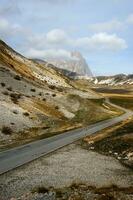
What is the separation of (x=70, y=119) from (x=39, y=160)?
154 ft

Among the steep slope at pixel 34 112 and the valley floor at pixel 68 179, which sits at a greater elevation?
the steep slope at pixel 34 112

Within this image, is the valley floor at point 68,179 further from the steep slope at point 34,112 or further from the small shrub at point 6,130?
the small shrub at point 6,130

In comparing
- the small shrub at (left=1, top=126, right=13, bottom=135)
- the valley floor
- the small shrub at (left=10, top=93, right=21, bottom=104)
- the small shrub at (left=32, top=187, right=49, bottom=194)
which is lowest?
the valley floor

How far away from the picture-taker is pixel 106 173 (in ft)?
99.0

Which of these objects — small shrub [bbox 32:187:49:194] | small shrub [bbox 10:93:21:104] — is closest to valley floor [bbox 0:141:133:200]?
small shrub [bbox 32:187:49:194]

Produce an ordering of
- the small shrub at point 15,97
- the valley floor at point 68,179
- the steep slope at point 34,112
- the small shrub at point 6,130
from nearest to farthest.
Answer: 1. the valley floor at point 68,179
2. the small shrub at point 6,130
3. the steep slope at point 34,112
4. the small shrub at point 15,97

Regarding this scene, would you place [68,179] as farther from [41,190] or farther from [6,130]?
[6,130]

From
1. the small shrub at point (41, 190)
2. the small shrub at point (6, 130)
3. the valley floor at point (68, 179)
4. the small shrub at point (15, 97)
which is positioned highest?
the small shrub at point (15, 97)

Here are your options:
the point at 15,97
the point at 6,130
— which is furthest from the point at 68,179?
the point at 15,97

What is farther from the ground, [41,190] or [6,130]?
[6,130]

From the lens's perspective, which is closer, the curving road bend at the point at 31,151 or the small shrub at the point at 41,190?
the small shrub at the point at 41,190

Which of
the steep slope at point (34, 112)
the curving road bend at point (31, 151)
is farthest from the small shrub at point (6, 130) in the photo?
the curving road bend at point (31, 151)

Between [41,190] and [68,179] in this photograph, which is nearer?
[41,190]

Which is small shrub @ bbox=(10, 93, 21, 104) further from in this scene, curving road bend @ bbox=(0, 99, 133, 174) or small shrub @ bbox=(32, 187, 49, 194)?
small shrub @ bbox=(32, 187, 49, 194)
